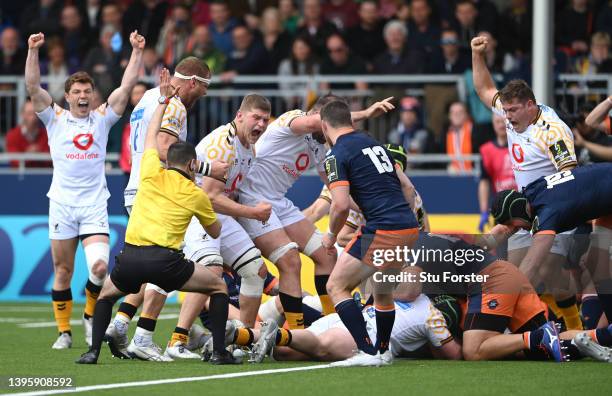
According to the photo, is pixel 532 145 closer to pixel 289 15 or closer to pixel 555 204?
pixel 555 204

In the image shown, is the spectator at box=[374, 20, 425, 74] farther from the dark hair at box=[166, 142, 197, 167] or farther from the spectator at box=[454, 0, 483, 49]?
the dark hair at box=[166, 142, 197, 167]

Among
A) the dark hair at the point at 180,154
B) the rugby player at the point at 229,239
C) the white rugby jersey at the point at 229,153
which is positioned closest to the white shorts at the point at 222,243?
the rugby player at the point at 229,239

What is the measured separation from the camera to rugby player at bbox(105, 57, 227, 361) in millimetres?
10602

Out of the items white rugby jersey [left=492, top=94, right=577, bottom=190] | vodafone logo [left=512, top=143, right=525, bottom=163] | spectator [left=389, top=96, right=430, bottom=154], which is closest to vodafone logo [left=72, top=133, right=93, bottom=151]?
white rugby jersey [left=492, top=94, right=577, bottom=190]

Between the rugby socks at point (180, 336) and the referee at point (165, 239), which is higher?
the referee at point (165, 239)

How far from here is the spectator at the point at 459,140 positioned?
1830 cm

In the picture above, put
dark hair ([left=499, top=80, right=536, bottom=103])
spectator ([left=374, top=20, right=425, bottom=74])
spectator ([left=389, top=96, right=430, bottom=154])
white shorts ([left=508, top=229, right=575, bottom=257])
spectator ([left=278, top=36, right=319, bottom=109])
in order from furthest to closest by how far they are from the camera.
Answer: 1. spectator ([left=374, top=20, right=425, bottom=74])
2. spectator ([left=278, top=36, right=319, bottom=109])
3. spectator ([left=389, top=96, right=430, bottom=154])
4. white shorts ([left=508, top=229, right=575, bottom=257])
5. dark hair ([left=499, top=80, right=536, bottom=103])

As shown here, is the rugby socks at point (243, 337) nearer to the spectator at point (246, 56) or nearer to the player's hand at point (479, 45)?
the player's hand at point (479, 45)

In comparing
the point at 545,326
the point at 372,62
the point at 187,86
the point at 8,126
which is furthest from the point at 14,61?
the point at 545,326

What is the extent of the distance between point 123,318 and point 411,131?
8.49 m

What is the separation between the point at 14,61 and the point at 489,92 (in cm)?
1092

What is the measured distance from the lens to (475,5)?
19.6 metres

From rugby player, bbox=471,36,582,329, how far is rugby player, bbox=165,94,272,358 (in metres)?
2.30

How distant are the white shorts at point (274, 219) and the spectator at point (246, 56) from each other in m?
7.56
